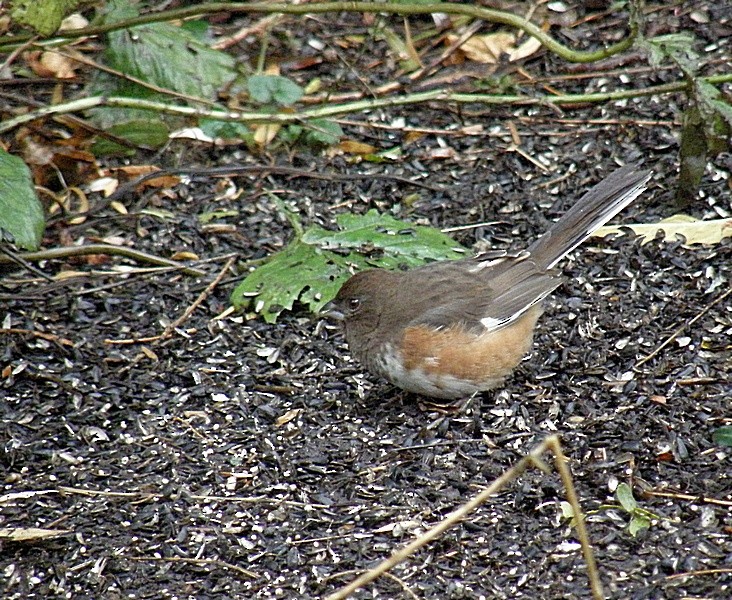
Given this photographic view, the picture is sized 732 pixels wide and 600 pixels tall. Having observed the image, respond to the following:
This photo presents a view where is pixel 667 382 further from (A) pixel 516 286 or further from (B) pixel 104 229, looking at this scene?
(B) pixel 104 229

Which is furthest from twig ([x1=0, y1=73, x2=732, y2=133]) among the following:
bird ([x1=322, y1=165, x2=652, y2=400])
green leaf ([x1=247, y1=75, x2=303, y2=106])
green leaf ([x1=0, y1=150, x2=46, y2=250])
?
bird ([x1=322, y1=165, x2=652, y2=400])

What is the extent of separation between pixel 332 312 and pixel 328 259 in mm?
605

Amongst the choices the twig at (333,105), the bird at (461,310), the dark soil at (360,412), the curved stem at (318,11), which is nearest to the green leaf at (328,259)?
the dark soil at (360,412)

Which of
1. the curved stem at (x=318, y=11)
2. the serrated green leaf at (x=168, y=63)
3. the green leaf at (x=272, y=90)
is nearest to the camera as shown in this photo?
the curved stem at (x=318, y=11)

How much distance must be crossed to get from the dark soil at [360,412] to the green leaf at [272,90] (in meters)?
0.39

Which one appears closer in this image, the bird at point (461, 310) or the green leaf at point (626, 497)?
the green leaf at point (626, 497)

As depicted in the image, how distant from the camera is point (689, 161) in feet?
18.6

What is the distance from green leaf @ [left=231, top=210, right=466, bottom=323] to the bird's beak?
0.79 feet

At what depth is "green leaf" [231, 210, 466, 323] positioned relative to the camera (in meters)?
5.62

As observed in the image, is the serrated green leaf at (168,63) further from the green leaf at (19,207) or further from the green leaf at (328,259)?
the green leaf at (19,207)

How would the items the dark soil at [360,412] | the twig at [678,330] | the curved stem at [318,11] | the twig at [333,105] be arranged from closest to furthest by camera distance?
the dark soil at [360,412] < the twig at [678,330] < the curved stem at [318,11] < the twig at [333,105]

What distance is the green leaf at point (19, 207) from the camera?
4.86m

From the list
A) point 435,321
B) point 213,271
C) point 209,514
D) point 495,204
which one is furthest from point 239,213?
point 209,514

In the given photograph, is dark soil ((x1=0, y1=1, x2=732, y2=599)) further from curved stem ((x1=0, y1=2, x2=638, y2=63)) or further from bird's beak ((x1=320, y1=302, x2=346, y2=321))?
curved stem ((x1=0, y1=2, x2=638, y2=63))
